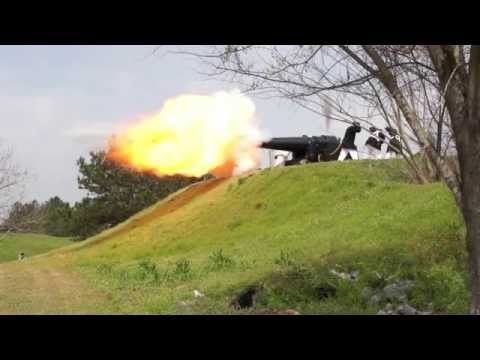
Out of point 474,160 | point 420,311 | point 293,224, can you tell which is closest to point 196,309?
point 420,311

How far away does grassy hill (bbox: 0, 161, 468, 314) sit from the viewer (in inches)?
419

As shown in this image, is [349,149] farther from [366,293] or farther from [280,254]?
[366,293]

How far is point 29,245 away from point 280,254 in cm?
2265

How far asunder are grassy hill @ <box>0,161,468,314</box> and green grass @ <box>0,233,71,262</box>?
619 centimetres

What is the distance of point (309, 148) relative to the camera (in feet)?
89.8

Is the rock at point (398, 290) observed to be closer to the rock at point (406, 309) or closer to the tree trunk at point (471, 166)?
the rock at point (406, 309)

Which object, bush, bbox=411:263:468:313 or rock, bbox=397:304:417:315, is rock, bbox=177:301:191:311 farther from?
bush, bbox=411:263:468:313

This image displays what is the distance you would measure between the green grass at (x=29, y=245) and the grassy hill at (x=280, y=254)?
6.19 metres

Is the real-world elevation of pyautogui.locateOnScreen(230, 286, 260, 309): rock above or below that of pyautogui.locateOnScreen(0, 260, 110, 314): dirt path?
above

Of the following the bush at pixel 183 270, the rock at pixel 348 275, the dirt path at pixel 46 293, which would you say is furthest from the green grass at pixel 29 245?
the rock at pixel 348 275

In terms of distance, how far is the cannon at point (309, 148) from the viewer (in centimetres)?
2709

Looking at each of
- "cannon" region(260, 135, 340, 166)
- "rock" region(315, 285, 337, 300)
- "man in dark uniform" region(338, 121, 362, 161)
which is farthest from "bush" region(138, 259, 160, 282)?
"cannon" region(260, 135, 340, 166)

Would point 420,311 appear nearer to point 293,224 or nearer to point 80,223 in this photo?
point 293,224

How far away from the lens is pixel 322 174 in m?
23.7
